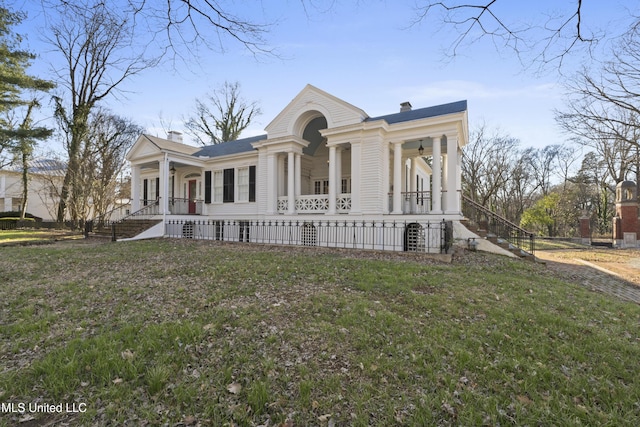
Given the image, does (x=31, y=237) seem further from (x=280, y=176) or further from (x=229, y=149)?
(x=280, y=176)

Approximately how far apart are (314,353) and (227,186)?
14.6m

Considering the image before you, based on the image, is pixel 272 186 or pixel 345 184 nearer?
pixel 272 186

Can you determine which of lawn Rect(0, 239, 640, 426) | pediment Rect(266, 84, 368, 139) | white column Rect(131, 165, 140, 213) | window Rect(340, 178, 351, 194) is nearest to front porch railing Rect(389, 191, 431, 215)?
window Rect(340, 178, 351, 194)

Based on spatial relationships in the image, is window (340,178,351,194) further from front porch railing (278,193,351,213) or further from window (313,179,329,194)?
front porch railing (278,193,351,213)

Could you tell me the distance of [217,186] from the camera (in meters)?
17.5

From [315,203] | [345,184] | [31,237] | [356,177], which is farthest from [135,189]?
[356,177]

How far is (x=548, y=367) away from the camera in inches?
130

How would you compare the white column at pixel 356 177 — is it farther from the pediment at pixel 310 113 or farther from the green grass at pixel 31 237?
the green grass at pixel 31 237

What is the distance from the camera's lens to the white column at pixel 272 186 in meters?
14.3

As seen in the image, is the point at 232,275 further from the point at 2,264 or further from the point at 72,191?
the point at 72,191

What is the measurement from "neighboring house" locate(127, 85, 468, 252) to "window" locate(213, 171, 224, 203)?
2.3 inches

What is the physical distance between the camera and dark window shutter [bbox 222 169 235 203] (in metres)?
16.7

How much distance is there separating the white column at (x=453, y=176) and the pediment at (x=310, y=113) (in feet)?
11.9

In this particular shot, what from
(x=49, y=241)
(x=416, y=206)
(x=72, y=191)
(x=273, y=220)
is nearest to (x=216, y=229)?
(x=273, y=220)
